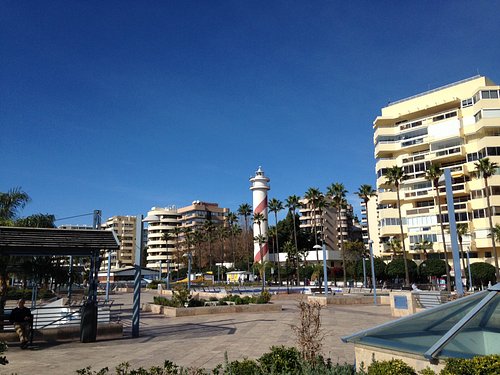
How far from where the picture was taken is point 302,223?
362 ft

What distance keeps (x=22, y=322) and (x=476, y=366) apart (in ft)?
37.3

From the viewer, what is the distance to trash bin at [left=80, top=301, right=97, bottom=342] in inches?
502

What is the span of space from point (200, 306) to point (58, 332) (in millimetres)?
10311

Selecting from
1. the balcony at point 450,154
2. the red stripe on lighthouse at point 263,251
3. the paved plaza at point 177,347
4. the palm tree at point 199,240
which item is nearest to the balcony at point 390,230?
the balcony at point 450,154

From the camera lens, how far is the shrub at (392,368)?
570 centimetres

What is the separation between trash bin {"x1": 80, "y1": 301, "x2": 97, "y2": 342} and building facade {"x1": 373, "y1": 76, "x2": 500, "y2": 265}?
163ft

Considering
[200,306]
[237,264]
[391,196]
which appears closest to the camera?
[200,306]

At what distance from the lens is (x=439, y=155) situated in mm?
59375

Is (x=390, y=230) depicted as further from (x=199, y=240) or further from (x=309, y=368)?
(x=309, y=368)

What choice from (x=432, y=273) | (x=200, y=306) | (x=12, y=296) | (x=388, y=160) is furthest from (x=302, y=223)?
(x=200, y=306)

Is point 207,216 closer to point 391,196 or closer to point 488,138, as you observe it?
point 391,196

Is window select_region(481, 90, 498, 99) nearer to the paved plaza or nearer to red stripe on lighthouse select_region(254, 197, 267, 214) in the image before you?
red stripe on lighthouse select_region(254, 197, 267, 214)

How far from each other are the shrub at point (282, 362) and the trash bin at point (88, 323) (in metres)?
7.82

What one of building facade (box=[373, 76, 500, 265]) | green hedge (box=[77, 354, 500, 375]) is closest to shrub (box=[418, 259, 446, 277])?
building facade (box=[373, 76, 500, 265])
